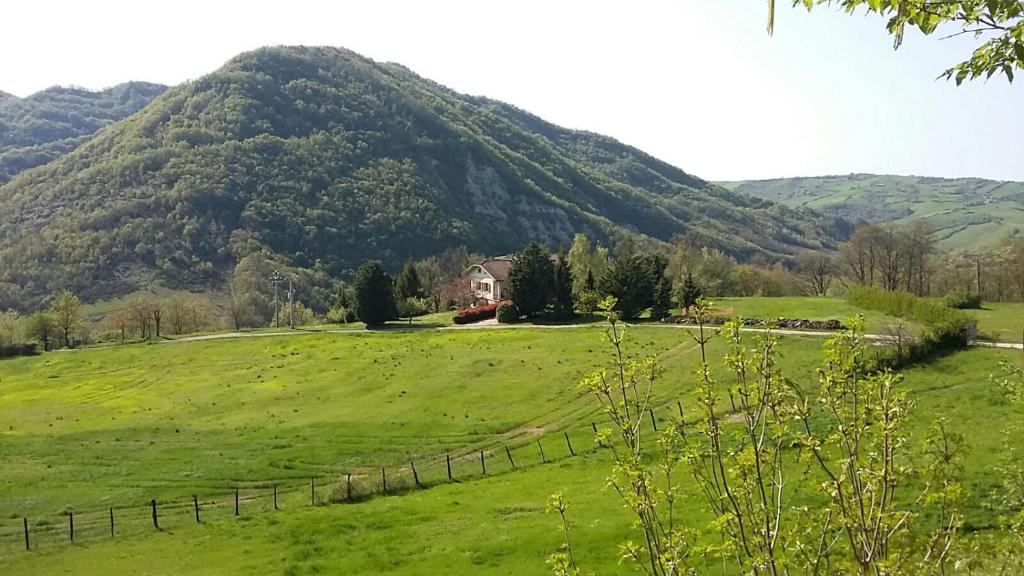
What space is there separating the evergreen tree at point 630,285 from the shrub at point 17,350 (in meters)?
72.3

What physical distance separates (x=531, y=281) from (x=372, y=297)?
2105 centimetres

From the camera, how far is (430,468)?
35281 mm

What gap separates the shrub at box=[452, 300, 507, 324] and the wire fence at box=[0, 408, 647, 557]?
146 feet

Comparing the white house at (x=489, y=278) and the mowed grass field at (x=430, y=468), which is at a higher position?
the white house at (x=489, y=278)

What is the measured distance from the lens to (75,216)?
629ft

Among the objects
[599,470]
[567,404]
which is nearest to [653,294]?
[567,404]

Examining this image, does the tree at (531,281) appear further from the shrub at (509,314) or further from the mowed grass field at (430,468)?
the mowed grass field at (430,468)

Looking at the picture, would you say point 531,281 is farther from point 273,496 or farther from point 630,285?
point 273,496

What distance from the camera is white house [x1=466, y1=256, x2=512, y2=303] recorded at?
4134 inches

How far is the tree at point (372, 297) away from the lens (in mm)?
84481

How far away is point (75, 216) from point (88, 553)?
200 m

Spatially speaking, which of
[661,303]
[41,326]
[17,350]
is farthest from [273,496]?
[41,326]

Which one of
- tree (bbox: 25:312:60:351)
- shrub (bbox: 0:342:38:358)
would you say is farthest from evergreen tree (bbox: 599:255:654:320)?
tree (bbox: 25:312:60:351)

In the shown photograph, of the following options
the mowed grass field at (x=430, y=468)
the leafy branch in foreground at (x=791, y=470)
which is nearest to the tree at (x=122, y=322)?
the mowed grass field at (x=430, y=468)
